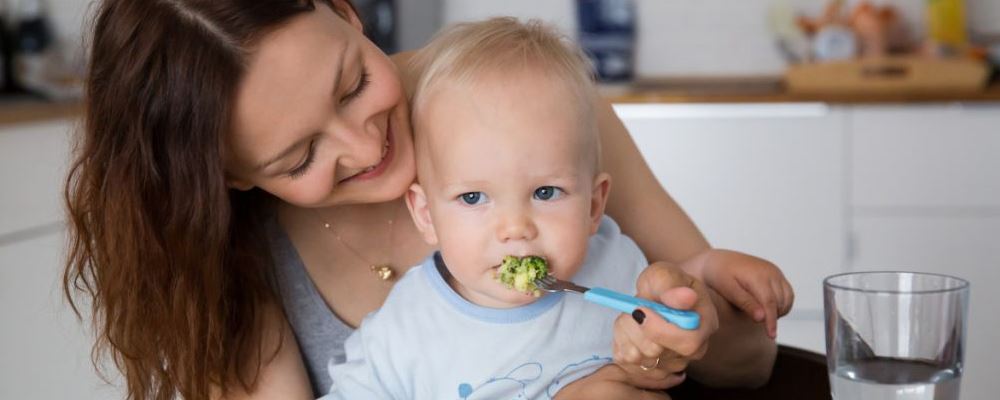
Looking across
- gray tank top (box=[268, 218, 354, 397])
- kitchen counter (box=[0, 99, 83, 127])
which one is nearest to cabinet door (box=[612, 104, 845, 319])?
kitchen counter (box=[0, 99, 83, 127])

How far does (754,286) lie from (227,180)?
23.0 inches

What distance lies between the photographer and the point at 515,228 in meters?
1.17

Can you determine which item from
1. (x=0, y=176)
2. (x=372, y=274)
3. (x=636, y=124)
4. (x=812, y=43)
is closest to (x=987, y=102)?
(x=812, y=43)

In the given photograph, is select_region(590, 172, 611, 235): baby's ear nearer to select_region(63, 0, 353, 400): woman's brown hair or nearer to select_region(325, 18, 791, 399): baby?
select_region(325, 18, 791, 399): baby

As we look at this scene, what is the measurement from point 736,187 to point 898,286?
2.42 meters

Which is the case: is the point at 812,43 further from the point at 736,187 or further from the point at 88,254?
the point at 88,254

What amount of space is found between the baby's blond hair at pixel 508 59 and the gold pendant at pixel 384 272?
303 millimetres

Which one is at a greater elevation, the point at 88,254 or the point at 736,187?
the point at 88,254

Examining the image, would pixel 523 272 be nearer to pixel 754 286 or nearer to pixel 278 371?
pixel 754 286

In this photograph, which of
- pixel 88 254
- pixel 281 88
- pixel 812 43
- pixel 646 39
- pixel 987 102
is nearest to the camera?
pixel 281 88

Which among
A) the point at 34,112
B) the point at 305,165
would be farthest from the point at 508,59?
the point at 34,112

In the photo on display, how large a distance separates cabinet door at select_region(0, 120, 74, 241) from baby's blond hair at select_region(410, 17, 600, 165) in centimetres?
158

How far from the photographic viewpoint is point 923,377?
91 centimetres

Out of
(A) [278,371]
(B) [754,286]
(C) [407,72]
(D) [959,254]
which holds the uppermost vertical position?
(C) [407,72]
